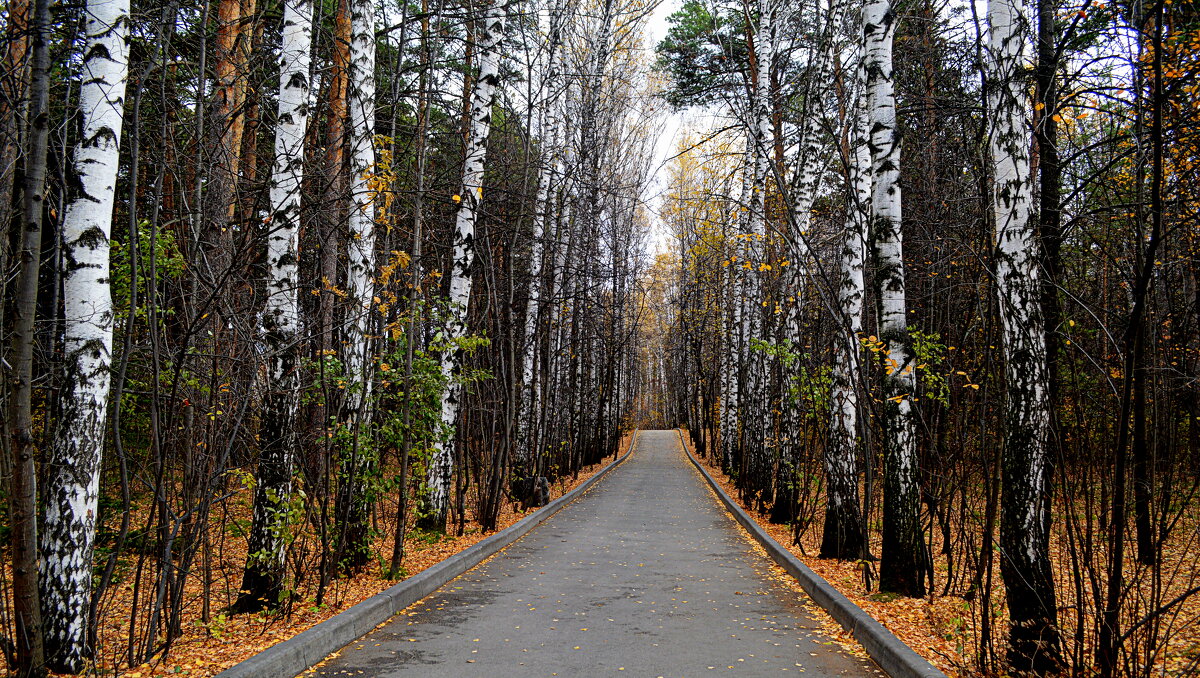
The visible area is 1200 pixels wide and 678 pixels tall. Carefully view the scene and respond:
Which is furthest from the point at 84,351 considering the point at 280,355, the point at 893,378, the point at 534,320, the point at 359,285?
the point at 534,320

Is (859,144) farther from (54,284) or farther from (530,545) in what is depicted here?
(54,284)

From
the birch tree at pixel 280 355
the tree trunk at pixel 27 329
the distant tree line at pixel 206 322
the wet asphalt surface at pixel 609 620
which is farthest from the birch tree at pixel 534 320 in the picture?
the tree trunk at pixel 27 329

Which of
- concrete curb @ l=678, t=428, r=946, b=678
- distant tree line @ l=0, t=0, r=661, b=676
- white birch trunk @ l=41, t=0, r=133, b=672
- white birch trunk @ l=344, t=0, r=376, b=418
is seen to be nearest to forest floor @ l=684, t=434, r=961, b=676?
concrete curb @ l=678, t=428, r=946, b=678

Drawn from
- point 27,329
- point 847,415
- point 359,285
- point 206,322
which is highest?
point 359,285

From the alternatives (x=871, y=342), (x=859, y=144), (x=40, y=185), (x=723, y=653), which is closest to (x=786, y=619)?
(x=723, y=653)

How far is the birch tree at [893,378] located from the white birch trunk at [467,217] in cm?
594

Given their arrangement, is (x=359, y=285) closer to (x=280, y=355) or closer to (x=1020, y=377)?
(x=280, y=355)

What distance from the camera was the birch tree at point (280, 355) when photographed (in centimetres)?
652

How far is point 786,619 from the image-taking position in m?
6.97

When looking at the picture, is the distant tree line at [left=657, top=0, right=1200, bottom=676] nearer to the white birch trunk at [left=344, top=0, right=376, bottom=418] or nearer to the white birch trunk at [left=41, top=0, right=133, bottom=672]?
the white birch trunk at [left=344, top=0, right=376, bottom=418]

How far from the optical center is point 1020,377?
15.8 feet

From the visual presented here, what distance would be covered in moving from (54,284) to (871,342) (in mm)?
6112

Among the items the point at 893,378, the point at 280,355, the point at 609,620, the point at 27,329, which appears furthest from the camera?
the point at 893,378

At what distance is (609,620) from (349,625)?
2245 mm
